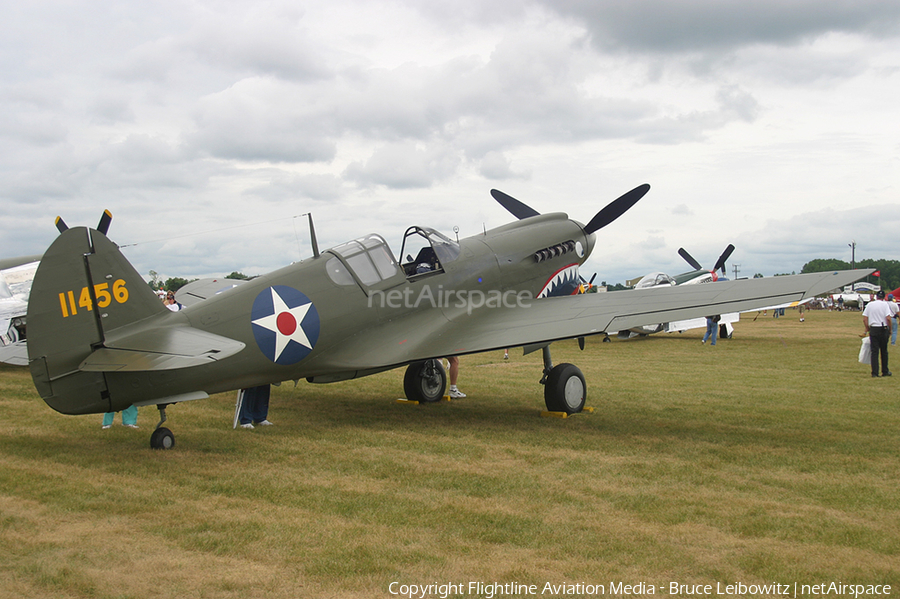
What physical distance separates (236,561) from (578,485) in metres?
2.54

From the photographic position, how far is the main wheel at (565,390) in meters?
7.73

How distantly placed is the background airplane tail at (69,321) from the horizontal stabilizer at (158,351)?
0.70 feet

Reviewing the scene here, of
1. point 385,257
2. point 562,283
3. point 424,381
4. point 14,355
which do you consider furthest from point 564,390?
point 14,355

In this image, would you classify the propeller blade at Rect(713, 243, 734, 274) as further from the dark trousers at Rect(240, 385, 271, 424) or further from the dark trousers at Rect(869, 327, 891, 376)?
the dark trousers at Rect(240, 385, 271, 424)

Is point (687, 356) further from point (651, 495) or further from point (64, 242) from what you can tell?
point (64, 242)

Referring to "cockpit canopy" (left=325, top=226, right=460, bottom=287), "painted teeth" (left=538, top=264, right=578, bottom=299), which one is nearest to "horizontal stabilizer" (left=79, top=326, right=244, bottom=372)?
"cockpit canopy" (left=325, top=226, right=460, bottom=287)

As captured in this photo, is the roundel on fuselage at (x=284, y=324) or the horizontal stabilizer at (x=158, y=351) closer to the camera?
the horizontal stabilizer at (x=158, y=351)

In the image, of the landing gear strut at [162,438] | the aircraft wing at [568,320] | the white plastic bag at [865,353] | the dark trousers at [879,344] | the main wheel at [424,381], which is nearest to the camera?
the landing gear strut at [162,438]

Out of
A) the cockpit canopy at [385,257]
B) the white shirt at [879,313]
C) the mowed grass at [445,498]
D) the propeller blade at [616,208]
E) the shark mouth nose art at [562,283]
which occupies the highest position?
the propeller blade at [616,208]

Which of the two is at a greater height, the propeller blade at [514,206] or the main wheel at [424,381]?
the propeller blade at [514,206]

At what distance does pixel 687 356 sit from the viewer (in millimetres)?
15555

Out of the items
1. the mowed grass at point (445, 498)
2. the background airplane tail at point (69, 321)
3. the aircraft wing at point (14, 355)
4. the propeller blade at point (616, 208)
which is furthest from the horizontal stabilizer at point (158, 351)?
the propeller blade at point (616, 208)

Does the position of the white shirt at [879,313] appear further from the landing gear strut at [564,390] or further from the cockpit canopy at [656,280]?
the cockpit canopy at [656,280]

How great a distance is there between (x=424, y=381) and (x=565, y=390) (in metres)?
2.14
